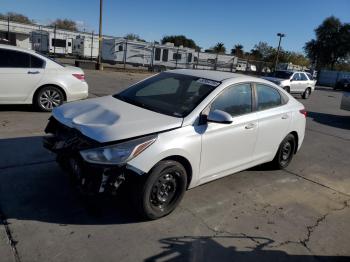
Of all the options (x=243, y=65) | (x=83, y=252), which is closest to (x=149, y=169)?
(x=83, y=252)

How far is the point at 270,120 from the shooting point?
5328 mm

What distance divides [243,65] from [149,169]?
4843 centimetres

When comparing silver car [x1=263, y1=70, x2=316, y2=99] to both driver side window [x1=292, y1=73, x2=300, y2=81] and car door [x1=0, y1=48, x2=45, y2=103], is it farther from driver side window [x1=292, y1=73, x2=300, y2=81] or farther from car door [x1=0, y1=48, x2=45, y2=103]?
car door [x1=0, y1=48, x2=45, y2=103]

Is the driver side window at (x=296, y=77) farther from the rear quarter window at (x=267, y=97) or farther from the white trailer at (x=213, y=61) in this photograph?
the white trailer at (x=213, y=61)

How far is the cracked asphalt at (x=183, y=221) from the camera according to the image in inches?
134

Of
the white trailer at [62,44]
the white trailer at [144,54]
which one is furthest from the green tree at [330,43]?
the white trailer at [62,44]

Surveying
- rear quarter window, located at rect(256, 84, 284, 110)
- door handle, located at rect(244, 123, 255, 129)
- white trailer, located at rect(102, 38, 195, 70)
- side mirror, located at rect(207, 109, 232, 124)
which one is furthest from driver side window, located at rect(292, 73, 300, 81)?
white trailer, located at rect(102, 38, 195, 70)

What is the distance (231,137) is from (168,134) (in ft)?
3.55

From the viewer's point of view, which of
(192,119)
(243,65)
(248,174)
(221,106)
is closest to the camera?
(192,119)

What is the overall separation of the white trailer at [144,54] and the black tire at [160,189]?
3337 centimetres

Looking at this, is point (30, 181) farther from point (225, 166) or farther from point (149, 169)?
point (225, 166)

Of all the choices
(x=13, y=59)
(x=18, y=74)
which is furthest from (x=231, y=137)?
(x=13, y=59)

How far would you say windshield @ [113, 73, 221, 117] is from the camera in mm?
4411

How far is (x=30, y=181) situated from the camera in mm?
4570
